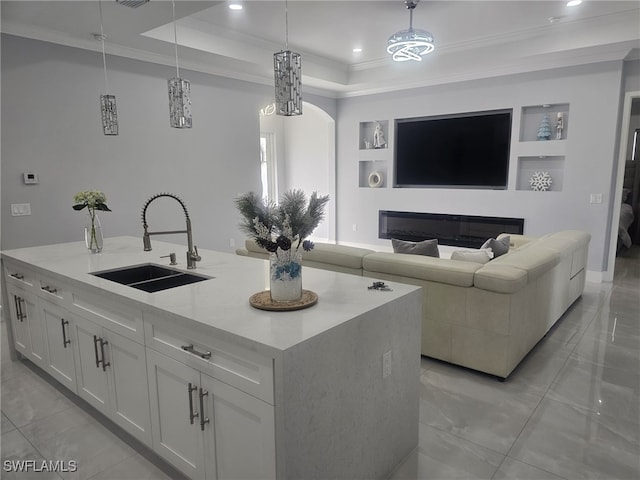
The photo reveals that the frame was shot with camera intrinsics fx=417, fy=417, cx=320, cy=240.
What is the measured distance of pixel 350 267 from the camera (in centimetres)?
334

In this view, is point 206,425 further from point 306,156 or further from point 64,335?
point 306,156

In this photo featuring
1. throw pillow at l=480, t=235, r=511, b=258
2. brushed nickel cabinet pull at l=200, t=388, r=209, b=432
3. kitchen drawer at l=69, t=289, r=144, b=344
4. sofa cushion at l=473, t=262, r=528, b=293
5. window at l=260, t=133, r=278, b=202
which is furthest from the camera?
window at l=260, t=133, r=278, b=202

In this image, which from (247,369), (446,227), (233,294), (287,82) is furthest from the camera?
(446,227)

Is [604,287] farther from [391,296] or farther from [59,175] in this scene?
[59,175]

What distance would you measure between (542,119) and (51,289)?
6058 mm

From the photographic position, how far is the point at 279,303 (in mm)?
1780

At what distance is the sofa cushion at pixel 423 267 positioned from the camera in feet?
9.30

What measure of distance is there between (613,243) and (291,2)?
4.91 m

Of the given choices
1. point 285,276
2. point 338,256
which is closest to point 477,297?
point 338,256

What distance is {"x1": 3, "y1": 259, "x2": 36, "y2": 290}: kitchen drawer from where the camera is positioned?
2.78m

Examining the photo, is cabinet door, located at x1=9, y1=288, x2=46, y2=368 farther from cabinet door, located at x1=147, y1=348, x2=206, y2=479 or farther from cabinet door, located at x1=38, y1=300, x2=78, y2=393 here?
cabinet door, located at x1=147, y1=348, x2=206, y2=479

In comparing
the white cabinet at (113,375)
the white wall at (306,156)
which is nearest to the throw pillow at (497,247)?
the white cabinet at (113,375)

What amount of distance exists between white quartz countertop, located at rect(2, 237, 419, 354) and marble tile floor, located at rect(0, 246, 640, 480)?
874 millimetres

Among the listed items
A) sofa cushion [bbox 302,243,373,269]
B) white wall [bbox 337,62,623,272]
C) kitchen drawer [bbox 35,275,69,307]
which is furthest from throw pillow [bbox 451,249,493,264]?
white wall [bbox 337,62,623,272]
